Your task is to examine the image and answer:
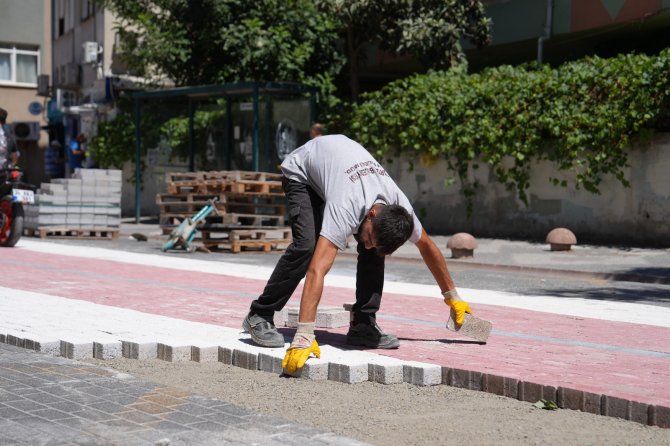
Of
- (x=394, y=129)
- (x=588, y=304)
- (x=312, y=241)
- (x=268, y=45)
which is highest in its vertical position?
(x=268, y=45)

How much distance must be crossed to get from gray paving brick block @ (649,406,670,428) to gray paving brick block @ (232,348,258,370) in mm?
2423

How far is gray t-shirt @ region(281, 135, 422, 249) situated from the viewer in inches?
238

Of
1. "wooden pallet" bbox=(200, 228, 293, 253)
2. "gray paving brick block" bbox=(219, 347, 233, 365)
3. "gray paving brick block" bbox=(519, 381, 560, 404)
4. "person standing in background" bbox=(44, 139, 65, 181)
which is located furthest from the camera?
"person standing in background" bbox=(44, 139, 65, 181)

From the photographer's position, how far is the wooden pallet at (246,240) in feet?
57.7

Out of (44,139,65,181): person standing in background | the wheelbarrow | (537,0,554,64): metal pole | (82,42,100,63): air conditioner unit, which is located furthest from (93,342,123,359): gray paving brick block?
(44,139,65,181): person standing in background

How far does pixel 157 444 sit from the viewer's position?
175 inches

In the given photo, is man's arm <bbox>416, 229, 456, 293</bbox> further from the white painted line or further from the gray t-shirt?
the white painted line

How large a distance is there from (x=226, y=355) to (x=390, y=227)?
1.47 m

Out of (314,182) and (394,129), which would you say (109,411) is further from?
(394,129)

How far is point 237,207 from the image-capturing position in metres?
18.0

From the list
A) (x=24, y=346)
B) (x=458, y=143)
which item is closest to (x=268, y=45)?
(x=458, y=143)

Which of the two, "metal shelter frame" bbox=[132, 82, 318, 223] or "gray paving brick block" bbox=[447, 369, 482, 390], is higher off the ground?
"metal shelter frame" bbox=[132, 82, 318, 223]

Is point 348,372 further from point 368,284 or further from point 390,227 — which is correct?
point 368,284

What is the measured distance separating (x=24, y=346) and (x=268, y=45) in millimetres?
18541
